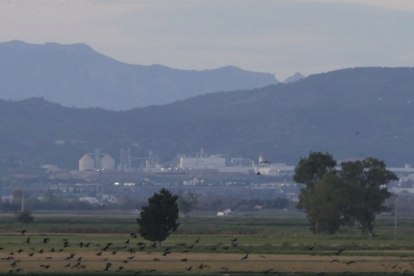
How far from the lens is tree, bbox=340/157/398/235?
8512 cm

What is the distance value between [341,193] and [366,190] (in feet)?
12.5

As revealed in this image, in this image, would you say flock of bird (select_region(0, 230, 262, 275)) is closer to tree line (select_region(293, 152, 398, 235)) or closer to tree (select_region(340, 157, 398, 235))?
tree line (select_region(293, 152, 398, 235))

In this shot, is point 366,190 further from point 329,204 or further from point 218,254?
point 218,254

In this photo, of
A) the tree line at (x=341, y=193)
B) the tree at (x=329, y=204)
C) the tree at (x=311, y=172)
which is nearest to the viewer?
the tree at (x=329, y=204)

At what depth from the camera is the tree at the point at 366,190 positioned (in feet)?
279

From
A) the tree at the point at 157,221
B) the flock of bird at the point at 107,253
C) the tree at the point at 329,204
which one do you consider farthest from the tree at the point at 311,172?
the tree at the point at 157,221

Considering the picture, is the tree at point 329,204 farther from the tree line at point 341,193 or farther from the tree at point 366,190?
the tree at point 366,190

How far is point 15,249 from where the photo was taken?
60.8 m

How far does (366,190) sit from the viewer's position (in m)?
86.5

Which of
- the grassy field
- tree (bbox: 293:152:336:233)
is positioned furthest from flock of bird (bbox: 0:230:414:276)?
tree (bbox: 293:152:336:233)

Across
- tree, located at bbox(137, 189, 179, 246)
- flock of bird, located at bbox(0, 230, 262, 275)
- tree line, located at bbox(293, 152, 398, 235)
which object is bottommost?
flock of bird, located at bbox(0, 230, 262, 275)

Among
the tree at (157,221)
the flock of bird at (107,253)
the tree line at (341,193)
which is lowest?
the flock of bird at (107,253)

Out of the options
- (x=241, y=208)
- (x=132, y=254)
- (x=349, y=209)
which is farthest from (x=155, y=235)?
(x=241, y=208)

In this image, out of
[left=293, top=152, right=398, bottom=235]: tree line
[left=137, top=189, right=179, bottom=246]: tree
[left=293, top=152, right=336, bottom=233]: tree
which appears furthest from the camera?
[left=293, top=152, right=336, bottom=233]: tree
